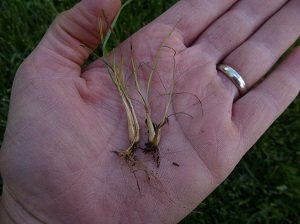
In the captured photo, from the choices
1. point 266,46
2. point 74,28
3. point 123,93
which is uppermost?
point 74,28

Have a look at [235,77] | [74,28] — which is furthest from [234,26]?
[74,28]

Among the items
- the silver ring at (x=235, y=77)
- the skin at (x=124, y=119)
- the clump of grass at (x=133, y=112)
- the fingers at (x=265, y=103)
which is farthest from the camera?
the silver ring at (x=235, y=77)

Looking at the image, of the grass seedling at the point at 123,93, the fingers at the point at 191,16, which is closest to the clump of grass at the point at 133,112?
the grass seedling at the point at 123,93

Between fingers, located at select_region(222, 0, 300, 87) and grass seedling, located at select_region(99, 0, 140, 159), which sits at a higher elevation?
grass seedling, located at select_region(99, 0, 140, 159)

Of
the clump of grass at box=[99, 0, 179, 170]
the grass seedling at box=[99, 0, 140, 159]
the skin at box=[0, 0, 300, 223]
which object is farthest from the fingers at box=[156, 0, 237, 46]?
the grass seedling at box=[99, 0, 140, 159]

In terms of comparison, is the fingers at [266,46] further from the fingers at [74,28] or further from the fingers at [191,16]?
the fingers at [74,28]

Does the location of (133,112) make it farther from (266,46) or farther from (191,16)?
(266,46)

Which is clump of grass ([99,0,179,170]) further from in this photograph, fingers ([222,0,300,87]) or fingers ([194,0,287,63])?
fingers ([222,0,300,87])
